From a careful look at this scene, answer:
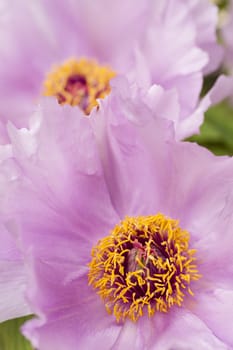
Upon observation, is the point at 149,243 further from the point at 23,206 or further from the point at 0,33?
the point at 0,33

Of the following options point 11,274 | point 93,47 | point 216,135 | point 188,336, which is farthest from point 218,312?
point 93,47

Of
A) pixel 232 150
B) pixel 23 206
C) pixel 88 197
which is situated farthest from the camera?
pixel 232 150

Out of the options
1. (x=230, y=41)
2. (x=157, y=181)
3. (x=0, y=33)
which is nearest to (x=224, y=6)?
(x=230, y=41)

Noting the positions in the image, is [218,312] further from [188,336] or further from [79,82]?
[79,82]

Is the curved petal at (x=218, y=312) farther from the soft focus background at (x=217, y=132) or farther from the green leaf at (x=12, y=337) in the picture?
the soft focus background at (x=217, y=132)

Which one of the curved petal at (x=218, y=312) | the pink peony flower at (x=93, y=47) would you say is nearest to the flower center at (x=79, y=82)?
the pink peony flower at (x=93, y=47)

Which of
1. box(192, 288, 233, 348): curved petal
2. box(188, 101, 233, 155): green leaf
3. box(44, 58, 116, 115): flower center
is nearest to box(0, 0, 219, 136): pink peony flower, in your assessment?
box(44, 58, 116, 115): flower center

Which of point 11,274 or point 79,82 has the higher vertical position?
point 79,82
